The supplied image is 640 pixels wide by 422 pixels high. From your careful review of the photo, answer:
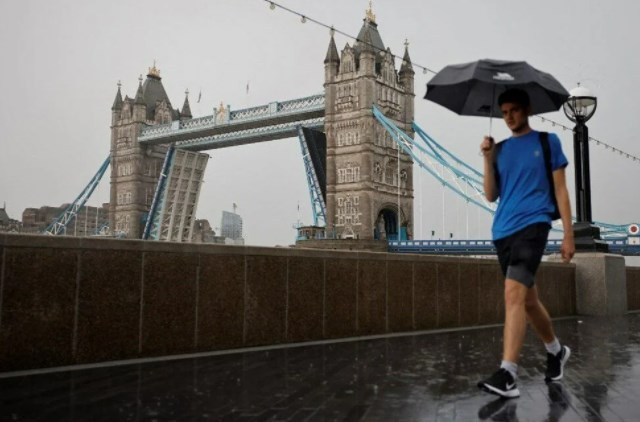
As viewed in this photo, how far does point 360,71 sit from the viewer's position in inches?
1975

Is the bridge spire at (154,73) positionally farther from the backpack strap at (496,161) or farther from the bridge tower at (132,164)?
the backpack strap at (496,161)

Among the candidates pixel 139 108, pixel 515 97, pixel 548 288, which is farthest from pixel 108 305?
pixel 139 108

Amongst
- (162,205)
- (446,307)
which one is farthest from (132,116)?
(446,307)

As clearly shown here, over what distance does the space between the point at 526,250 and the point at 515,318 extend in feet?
1.06

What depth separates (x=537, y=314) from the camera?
3.20 m

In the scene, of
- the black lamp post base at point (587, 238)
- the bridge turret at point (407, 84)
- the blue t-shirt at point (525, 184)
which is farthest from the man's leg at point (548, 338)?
the bridge turret at point (407, 84)

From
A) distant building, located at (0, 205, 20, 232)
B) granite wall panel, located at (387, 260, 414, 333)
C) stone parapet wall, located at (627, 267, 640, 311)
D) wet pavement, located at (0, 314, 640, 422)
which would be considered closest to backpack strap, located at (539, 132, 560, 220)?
wet pavement, located at (0, 314, 640, 422)

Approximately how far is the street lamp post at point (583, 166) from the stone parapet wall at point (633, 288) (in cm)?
215

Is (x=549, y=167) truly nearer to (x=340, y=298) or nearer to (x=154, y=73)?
(x=340, y=298)

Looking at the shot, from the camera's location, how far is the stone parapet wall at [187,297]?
11.8 ft

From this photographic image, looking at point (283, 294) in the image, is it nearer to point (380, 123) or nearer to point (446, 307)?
point (446, 307)

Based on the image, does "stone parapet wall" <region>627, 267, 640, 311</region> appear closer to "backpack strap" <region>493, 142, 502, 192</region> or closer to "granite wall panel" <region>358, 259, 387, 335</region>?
"granite wall panel" <region>358, 259, 387, 335</region>

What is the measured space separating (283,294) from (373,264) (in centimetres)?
116

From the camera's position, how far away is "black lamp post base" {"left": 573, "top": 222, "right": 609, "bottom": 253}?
887cm
